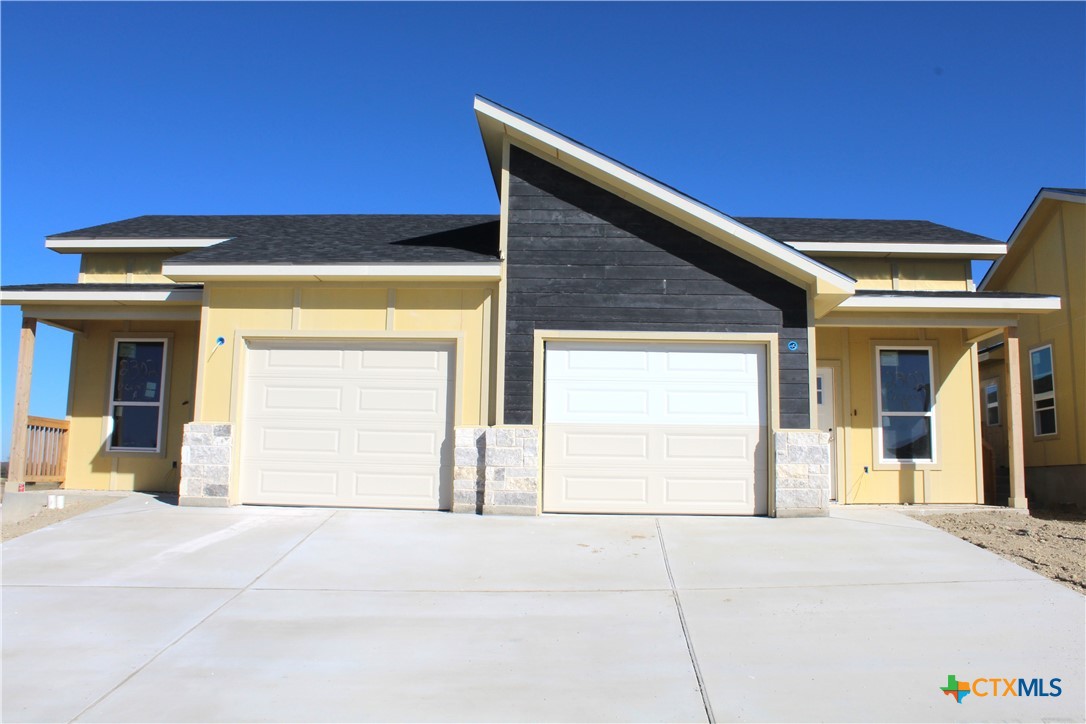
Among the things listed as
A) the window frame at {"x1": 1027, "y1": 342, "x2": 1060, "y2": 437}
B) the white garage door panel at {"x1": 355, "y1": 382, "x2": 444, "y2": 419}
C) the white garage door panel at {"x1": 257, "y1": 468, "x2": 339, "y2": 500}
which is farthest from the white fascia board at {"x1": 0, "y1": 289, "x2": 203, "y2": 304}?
the window frame at {"x1": 1027, "y1": 342, "x2": 1060, "y2": 437}

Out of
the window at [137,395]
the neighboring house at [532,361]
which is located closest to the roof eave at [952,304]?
the neighboring house at [532,361]

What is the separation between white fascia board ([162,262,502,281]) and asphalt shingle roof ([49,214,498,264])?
0.09m

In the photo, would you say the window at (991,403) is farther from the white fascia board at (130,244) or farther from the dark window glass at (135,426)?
the dark window glass at (135,426)

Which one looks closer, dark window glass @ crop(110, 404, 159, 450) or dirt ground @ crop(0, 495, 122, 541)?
dirt ground @ crop(0, 495, 122, 541)

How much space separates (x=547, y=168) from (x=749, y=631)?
261 inches

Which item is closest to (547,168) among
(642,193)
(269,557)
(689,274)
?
(642,193)

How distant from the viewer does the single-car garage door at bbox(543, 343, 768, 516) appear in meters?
10.3

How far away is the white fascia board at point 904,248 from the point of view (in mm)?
13414

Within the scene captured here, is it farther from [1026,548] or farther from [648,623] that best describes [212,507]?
[1026,548]

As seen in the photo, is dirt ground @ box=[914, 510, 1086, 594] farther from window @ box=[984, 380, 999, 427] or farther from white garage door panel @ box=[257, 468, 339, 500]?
white garage door panel @ box=[257, 468, 339, 500]

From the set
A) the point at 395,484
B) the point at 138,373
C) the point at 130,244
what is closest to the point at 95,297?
the point at 138,373

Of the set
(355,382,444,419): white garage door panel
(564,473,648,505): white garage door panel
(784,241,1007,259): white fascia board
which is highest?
(784,241,1007,259): white fascia board

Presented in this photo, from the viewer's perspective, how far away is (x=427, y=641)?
6.01m

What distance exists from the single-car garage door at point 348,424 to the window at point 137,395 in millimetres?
3011
